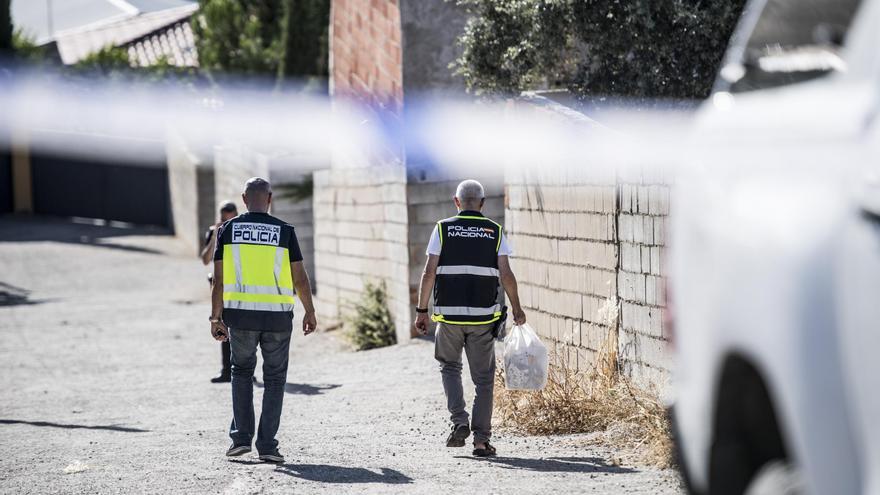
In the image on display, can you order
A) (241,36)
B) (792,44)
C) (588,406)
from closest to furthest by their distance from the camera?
1. (792,44)
2. (588,406)
3. (241,36)

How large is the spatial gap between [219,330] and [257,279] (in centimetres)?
54

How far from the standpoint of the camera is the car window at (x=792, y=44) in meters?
2.91

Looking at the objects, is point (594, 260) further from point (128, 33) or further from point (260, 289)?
point (128, 33)

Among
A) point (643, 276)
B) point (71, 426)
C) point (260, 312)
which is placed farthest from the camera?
point (71, 426)

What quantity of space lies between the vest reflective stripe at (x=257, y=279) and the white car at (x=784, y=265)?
17.5 feet

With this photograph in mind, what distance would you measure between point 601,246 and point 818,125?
7.66 meters

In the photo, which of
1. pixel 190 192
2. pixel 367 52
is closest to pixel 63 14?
pixel 190 192

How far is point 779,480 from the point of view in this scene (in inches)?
107

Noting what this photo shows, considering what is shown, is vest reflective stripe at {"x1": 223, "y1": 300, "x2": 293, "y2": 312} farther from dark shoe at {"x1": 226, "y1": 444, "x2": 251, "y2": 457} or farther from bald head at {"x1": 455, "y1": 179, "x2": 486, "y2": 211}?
bald head at {"x1": 455, "y1": 179, "x2": 486, "y2": 211}

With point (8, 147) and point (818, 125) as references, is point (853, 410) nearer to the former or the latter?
point (818, 125)

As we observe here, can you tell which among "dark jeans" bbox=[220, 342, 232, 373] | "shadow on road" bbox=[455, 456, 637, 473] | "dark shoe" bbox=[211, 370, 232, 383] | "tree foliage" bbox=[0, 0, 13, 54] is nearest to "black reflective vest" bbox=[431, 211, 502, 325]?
"shadow on road" bbox=[455, 456, 637, 473]

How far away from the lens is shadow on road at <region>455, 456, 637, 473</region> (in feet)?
26.3

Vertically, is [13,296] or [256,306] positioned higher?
[256,306]

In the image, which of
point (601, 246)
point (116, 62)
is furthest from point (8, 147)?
point (601, 246)
